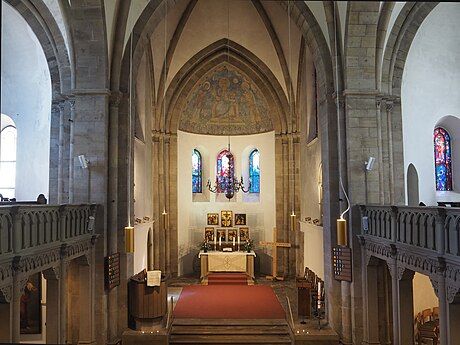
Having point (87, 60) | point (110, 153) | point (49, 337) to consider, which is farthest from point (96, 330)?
point (87, 60)

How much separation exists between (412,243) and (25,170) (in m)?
14.0

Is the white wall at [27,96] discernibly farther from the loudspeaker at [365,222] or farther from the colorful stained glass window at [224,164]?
the loudspeaker at [365,222]

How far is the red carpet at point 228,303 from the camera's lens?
50.4 feet

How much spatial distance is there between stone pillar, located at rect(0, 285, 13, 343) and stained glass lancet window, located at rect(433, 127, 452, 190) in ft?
48.7

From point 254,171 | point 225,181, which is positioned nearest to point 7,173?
point 225,181

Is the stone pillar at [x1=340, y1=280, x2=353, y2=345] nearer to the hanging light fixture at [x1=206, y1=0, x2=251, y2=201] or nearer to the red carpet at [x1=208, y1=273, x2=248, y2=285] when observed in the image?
the red carpet at [x1=208, y1=273, x2=248, y2=285]

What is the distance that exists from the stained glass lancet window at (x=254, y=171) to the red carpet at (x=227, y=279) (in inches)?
221

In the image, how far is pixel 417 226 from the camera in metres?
8.95

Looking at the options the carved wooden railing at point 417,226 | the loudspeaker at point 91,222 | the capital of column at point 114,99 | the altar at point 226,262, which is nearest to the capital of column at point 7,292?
the loudspeaker at point 91,222

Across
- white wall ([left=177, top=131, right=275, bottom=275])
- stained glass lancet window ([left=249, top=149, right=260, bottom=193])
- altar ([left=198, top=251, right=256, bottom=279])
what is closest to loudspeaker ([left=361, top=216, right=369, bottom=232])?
altar ([left=198, top=251, right=256, bottom=279])

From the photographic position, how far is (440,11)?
51.7 feet

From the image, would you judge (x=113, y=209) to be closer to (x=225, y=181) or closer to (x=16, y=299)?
(x=16, y=299)

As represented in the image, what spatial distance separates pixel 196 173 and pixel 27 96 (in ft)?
35.6

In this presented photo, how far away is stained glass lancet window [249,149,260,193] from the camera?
25.4m
